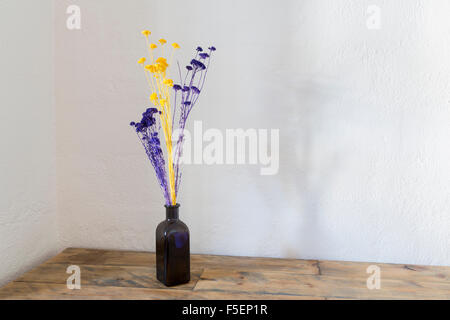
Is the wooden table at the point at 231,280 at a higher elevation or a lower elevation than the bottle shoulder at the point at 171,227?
lower

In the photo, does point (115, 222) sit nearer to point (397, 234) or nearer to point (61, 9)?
point (61, 9)

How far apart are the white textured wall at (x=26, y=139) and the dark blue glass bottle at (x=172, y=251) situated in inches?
17.8

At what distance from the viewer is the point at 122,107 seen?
1205 millimetres

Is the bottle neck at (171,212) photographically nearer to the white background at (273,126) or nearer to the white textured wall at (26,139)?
the white background at (273,126)

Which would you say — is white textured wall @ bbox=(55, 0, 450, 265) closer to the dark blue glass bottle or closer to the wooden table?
the wooden table

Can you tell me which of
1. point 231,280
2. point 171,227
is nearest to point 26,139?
point 171,227

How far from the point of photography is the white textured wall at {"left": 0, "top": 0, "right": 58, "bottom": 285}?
100 cm

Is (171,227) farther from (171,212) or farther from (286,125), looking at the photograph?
(286,125)

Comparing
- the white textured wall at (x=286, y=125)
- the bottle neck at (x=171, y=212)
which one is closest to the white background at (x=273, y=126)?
the white textured wall at (x=286, y=125)

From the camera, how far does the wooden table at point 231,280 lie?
0.90 metres

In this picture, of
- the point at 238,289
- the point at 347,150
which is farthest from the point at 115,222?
the point at 347,150

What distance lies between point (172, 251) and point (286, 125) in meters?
0.54

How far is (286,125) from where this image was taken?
44.9 inches
